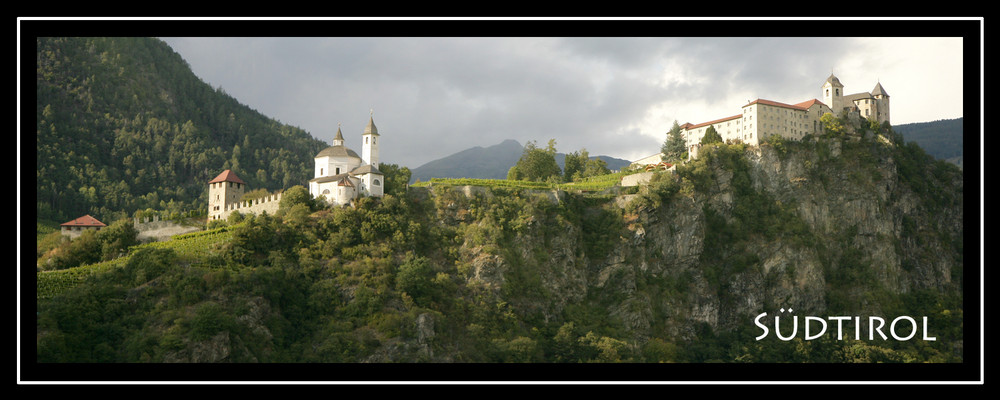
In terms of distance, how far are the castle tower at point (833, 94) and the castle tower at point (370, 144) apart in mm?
29888

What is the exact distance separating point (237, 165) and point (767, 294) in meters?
57.2

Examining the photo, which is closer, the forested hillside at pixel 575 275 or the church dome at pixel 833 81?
the forested hillside at pixel 575 275

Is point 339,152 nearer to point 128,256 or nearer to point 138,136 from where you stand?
point 128,256

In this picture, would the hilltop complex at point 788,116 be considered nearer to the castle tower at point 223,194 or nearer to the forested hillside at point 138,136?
the castle tower at point 223,194

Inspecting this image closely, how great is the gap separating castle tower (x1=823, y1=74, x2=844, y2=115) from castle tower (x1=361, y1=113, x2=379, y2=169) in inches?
1177

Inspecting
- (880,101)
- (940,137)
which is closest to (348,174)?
(880,101)

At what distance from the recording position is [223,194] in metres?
Result: 39.8

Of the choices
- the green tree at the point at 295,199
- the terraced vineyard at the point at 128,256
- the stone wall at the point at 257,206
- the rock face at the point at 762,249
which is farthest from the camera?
the rock face at the point at 762,249

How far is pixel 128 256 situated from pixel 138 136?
54.9m

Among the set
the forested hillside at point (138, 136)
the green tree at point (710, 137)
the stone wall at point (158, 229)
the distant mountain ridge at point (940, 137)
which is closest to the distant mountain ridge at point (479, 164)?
the forested hillside at point (138, 136)

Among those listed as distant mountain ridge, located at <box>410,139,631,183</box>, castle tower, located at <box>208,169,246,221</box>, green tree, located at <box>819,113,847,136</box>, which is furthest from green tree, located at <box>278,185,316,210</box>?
distant mountain ridge, located at <box>410,139,631,183</box>

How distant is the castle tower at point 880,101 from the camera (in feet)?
186
